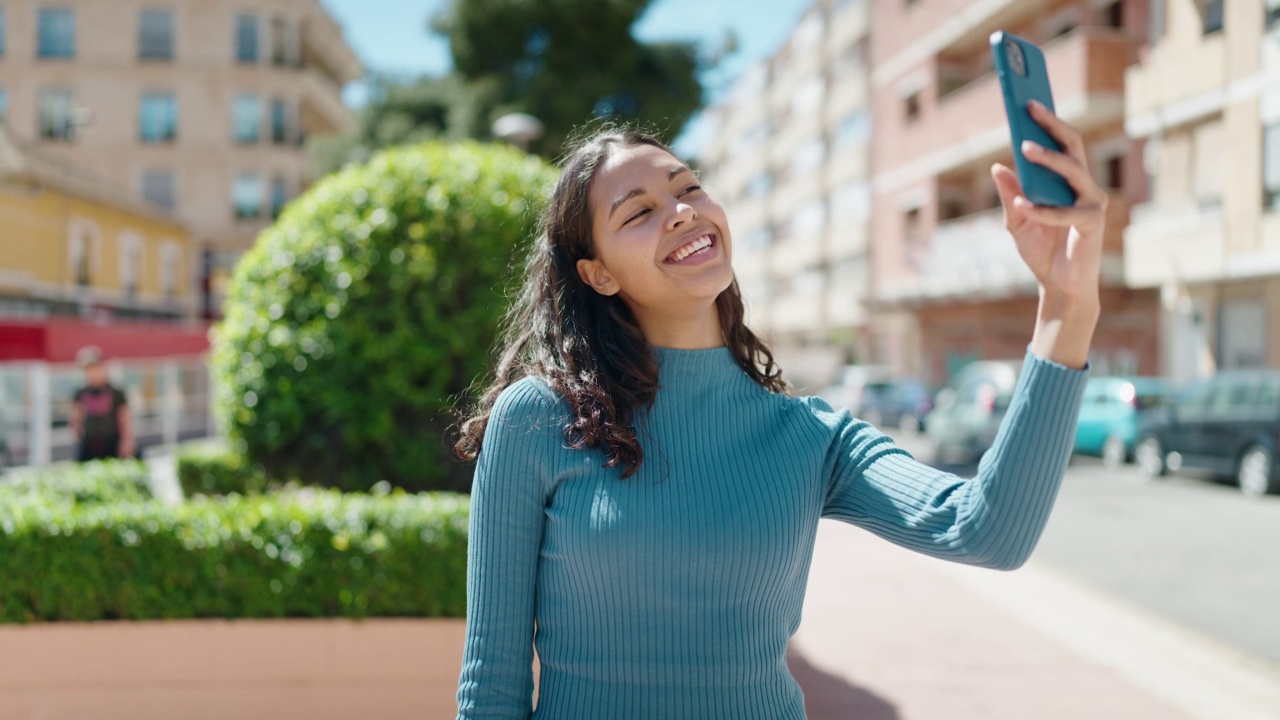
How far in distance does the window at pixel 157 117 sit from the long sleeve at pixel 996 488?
1589 inches

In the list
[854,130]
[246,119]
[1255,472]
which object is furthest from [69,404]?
A: [854,130]

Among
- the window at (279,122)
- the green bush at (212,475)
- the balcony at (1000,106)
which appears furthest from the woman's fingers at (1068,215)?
the window at (279,122)

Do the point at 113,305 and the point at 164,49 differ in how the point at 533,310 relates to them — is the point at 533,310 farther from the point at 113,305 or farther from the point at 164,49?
the point at 164,49

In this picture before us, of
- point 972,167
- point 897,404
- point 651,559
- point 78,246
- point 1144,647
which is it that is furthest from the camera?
point 78,246

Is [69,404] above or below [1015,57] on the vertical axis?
below

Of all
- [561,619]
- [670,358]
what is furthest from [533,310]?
[561,619]

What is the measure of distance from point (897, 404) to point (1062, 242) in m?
25.3

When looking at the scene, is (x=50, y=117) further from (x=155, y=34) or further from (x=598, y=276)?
(x=598, y=276)

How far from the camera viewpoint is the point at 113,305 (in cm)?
3167

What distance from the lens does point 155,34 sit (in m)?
37.0

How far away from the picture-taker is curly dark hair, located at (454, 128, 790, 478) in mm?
1808

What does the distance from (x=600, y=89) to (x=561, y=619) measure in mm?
24076

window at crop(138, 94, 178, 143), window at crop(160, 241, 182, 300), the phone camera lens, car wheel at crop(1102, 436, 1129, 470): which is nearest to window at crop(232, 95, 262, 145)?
window at crop(138, 94, 178, 143)

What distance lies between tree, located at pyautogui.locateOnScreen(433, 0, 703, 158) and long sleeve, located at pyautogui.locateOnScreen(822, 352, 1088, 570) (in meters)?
23.0
